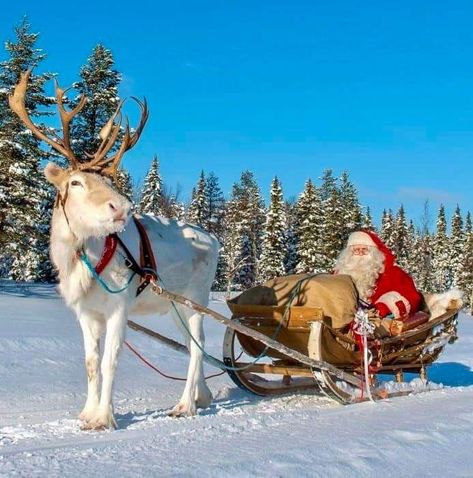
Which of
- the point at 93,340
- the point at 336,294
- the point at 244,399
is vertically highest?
the point at 336,294

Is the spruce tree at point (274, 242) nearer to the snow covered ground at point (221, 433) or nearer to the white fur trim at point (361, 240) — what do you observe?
the snow covered ground at point (221, 433)

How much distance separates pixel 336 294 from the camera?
7703mm

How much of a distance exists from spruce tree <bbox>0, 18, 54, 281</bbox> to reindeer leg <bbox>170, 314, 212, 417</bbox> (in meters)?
23.2

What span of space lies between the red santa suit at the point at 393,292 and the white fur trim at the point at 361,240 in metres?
0.05

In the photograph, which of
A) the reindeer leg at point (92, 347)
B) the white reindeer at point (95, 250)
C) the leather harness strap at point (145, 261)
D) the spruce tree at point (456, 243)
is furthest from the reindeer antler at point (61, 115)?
the spruce tree at point (456, 243)

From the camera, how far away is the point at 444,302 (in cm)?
952

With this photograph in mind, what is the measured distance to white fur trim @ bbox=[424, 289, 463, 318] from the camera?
9.51 meters

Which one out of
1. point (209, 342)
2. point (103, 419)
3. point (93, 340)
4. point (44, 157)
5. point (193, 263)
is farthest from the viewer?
point (44, 157)

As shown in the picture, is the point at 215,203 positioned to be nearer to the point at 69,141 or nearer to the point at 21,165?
the point at 21,165

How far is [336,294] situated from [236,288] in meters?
51.5

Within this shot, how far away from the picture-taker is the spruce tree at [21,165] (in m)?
28.9

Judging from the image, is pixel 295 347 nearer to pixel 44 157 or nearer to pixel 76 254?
pixel 76 254

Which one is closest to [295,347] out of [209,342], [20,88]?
[20,88]

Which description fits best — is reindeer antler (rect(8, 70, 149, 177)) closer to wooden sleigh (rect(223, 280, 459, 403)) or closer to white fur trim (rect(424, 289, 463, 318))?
wooden sleigh (rect(223, 280, 459, 403))
